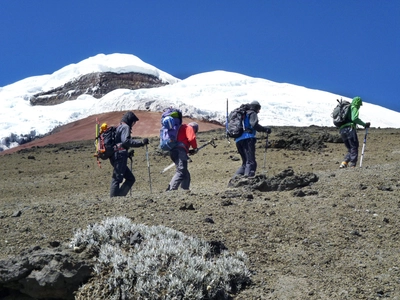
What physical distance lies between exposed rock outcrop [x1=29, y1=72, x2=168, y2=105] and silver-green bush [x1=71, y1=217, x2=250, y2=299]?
58.2 metres

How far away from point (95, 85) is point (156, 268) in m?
60.6

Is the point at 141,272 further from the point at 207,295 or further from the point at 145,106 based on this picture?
the point at 145,106

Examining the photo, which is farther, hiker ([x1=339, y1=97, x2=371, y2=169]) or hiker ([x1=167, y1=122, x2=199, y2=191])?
hiker ([x1=339, y1=97, x2=371, y2=169])

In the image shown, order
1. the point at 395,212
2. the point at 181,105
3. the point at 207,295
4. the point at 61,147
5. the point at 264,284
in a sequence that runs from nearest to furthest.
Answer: the point at 207,295
the point at 264,284
the point at 395,212
the point at 61,147
the point at 181,105

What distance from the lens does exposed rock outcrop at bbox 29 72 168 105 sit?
6325 centimetres

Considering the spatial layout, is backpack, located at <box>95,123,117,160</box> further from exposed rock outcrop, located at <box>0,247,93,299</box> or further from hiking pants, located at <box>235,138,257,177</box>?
exposed rock outcrop, located at <box>0,247,93,299</box>

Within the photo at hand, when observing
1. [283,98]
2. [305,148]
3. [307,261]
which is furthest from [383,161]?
[283,98]

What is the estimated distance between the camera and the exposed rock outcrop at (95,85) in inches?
2490

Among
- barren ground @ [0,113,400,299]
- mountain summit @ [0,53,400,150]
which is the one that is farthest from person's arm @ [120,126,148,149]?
mountain summit @ [0,53,400,150]

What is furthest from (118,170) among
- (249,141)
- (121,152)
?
(249,141)

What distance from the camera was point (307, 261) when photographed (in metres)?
5.75

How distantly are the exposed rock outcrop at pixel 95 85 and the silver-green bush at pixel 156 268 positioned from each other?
58.2 m

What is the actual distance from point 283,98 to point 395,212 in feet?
110

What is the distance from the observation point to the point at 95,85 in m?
64.1
